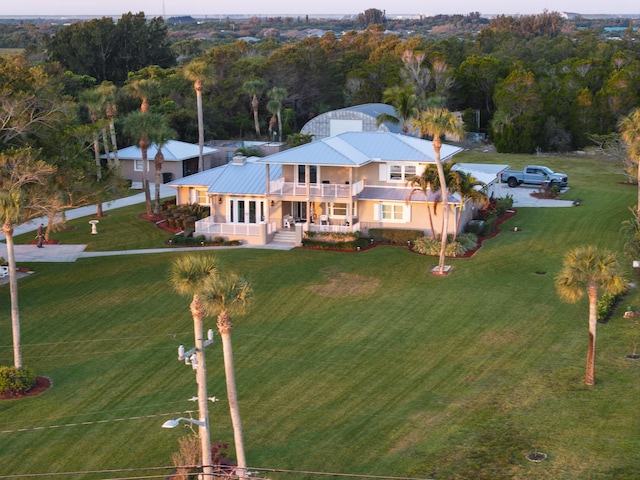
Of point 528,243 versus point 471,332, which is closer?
point 471,332

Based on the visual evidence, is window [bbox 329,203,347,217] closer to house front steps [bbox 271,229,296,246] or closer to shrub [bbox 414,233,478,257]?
house front steps [bbox 271,229,296,246]

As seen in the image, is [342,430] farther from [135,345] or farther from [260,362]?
[135,345]

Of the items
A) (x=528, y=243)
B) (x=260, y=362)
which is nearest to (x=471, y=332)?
(x=260, y=362)

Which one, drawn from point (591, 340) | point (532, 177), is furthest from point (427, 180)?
point (532, 177)

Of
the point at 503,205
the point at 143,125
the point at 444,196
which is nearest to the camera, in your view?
the point at 444,196

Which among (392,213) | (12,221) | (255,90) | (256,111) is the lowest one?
(392,213)

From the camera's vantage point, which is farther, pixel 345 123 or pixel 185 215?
pixel 345 123

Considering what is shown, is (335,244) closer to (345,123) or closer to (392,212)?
(392,212)

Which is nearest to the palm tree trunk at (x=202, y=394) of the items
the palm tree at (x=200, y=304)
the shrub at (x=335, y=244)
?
the palm tree at (x=200, y=304)
